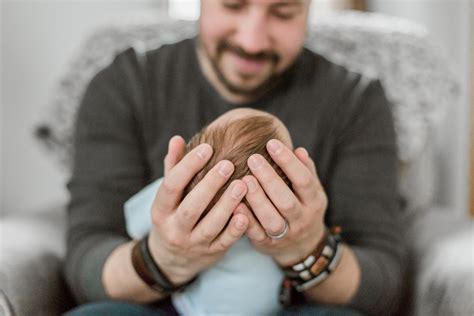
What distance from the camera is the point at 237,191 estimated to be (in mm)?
796

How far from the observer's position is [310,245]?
3.14 feet

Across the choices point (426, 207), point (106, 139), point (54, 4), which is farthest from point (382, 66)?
point (54, 4)

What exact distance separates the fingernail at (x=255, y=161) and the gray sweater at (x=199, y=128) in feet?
1.21

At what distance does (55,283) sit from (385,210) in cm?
57

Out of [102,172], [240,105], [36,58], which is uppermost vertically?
[240,105]

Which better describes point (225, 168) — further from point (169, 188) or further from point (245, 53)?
point (245, 53)

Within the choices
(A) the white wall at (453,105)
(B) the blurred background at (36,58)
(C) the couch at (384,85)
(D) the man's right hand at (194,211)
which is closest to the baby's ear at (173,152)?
(D) the man's right hand at (194,211)

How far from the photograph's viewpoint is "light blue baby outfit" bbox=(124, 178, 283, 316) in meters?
0.98

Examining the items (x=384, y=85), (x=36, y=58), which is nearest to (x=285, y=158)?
(x=384, y=85)

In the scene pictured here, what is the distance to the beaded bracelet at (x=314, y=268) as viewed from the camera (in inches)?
38.2

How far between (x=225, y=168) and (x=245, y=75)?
1.22 feet

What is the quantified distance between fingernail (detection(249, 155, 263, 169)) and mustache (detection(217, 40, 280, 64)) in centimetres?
35

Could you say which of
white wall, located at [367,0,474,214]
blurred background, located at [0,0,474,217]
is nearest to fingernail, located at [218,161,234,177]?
white wall, located at [367,0,474,214]

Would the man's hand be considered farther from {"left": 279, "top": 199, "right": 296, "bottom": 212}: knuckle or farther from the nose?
the nose
